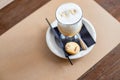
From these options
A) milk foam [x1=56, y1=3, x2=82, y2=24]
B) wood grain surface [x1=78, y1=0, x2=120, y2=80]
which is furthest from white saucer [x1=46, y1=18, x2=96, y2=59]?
wood grain surface [x1=78, y1=0, x2=120, y2=80]

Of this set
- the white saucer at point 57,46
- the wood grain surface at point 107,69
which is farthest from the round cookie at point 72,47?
the wood grain surface at point 107,69

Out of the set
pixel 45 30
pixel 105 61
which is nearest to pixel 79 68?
pixel 45 30

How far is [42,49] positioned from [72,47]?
0.14 meters

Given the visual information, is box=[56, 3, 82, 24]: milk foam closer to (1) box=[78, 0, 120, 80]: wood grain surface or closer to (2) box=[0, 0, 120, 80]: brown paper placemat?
(2) box=[0, 0, 120, 80]: brown paper placemat

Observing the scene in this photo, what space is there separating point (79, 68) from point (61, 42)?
14 cm

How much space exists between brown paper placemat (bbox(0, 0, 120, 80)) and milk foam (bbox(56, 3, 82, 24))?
149 millimetres

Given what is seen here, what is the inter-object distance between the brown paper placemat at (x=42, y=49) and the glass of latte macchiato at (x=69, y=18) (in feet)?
0.44

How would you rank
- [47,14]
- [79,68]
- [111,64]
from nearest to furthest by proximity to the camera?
1. [79,68]
2. [47,14]
3. [111,64]

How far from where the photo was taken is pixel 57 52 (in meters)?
0.94

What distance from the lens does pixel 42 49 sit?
0.97m

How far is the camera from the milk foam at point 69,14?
856mm

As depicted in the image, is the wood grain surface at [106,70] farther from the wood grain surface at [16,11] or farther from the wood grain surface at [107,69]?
the wood grain surface at [16,11]

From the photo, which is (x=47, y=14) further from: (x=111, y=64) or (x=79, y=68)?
(x=111, y=64)

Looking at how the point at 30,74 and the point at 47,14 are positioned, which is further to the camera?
the point at 47,14
